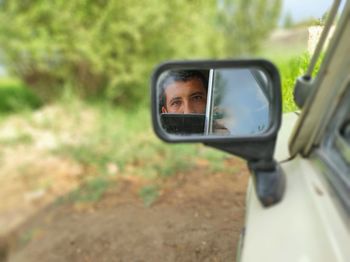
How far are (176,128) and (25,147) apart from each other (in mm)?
5270

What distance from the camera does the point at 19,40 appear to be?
6965 millimetres

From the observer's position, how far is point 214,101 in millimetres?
1533

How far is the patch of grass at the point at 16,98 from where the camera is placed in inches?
298

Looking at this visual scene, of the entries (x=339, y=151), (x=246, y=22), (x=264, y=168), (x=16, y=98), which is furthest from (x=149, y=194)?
(x=246, y=22)

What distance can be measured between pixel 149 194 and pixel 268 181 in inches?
122

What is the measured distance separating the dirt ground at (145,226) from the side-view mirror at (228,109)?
4.09 feet

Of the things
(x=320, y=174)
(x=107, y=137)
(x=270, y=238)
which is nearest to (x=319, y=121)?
(x=320, y=174)

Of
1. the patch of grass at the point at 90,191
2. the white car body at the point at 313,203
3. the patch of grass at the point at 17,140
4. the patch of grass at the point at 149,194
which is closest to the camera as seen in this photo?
the white car body at the point at 313,203

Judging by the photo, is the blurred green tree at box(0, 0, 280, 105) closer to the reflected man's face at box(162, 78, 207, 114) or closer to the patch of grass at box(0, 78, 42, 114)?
the patch of grass at box(0, 78, 42, 114)

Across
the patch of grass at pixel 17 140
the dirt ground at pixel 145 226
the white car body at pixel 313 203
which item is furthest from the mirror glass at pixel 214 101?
the patch of grass at pixel 17 140

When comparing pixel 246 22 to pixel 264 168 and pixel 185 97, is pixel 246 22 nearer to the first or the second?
pixel 185 97

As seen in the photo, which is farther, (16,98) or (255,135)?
(16,98)

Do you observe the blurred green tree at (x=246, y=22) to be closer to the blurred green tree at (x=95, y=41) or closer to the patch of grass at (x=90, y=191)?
the blurred green tree at (x=95, y=41)

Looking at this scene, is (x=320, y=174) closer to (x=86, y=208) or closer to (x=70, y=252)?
(x=70, y=252)
